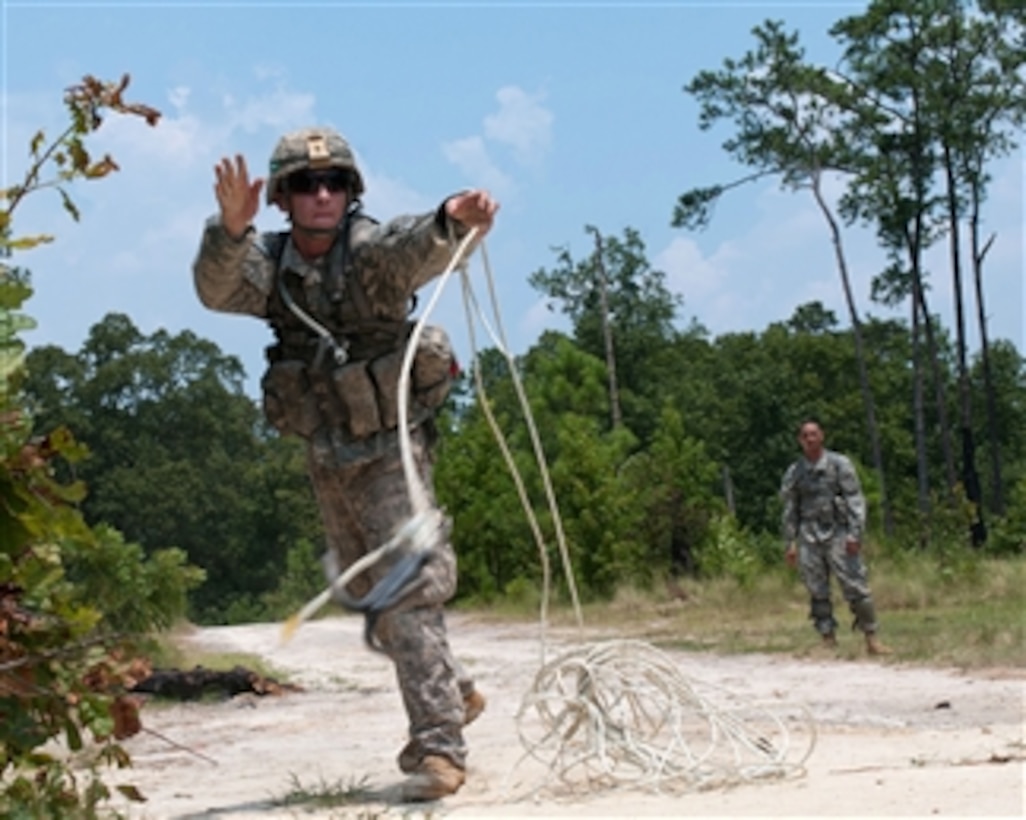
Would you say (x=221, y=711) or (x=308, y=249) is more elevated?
(x=308, y=249)

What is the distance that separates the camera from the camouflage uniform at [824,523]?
1212cm

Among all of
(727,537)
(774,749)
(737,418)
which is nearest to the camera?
(774,749)

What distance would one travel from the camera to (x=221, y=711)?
31.4 ft

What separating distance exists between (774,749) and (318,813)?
145 cm

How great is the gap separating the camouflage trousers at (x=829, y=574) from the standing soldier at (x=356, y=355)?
6.68 metres

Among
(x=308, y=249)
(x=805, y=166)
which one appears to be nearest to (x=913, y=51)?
(x=805, y=166)

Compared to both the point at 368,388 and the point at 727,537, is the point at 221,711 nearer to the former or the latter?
the point at 368,388

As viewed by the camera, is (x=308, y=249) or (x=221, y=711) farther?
(x=221, y=711)

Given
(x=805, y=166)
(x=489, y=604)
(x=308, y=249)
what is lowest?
(x=489, y=604)

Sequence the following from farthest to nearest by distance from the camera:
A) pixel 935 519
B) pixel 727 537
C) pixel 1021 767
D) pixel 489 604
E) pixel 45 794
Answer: pixel 489 604 < pixel 727 537 < pixel 935 519 < pixel 1021 767 < pixel 45 794

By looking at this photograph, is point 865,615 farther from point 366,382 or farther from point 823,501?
point 366,382

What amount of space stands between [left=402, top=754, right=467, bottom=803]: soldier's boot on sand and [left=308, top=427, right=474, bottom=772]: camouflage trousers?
0.17 feet

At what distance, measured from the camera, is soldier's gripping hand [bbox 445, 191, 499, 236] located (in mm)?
5027

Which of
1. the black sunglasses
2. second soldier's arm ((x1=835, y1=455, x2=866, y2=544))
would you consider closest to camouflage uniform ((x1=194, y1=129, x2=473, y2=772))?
the black sunglasses
